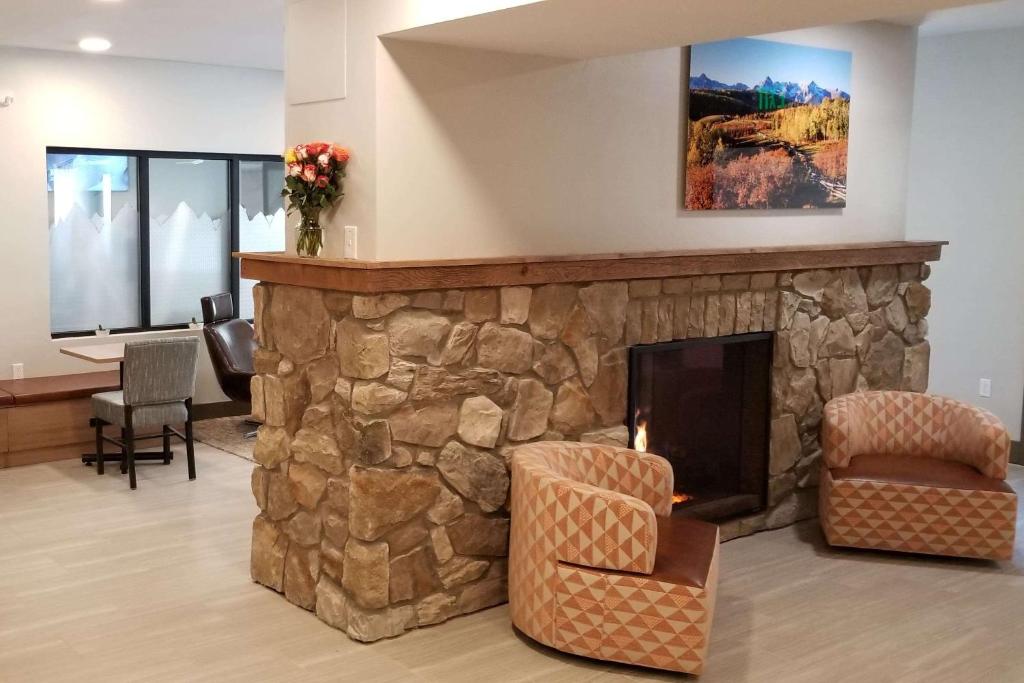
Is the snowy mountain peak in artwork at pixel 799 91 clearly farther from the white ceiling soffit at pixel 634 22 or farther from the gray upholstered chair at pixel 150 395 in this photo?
the gray upholstered chair at pixel 150 395

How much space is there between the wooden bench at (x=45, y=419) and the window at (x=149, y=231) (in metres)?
0.80

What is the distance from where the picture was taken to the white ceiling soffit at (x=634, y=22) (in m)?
3.25

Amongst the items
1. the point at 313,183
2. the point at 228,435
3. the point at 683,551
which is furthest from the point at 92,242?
the point at 683,551

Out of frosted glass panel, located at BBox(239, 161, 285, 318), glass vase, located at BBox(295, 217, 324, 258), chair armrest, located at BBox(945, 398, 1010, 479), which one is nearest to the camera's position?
glass vase, located at BBox(295, 217, 324, 258)

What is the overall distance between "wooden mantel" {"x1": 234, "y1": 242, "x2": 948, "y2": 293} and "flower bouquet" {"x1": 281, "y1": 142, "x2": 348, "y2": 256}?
12cm

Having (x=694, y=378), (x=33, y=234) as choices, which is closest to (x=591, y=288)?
(x=694, y=378)

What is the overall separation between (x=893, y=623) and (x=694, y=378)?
4.77ft

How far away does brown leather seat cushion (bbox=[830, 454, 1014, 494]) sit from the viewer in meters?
4.79

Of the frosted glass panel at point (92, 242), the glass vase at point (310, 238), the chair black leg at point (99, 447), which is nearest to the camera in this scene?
the glass vase at point (310, 238)

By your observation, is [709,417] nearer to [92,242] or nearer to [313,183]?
[313,183]

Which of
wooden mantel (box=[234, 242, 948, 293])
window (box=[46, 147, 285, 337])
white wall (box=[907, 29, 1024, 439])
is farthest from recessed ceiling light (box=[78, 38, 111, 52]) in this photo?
white wall (box=[907, 29, 1024, 439])

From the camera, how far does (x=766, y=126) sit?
5219 millimetres

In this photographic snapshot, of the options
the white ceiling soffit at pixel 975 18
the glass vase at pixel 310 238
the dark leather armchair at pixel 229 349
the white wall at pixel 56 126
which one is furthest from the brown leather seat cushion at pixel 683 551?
the white wall at pixel 56 126

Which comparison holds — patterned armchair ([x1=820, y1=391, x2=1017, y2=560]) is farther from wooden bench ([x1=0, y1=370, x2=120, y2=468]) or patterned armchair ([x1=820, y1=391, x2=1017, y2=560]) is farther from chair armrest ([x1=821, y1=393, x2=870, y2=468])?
wooden bench ([x1=0, y1=370, x2=120, y2=468])
